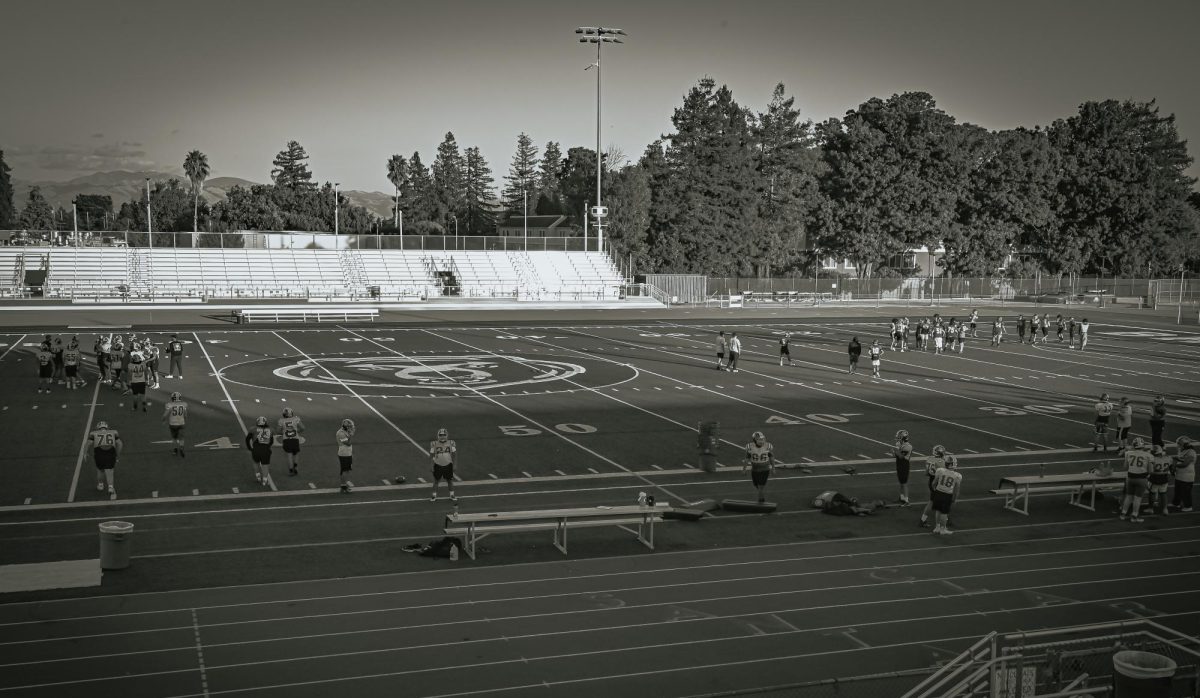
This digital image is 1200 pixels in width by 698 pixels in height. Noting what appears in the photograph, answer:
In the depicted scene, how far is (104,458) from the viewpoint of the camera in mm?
19953

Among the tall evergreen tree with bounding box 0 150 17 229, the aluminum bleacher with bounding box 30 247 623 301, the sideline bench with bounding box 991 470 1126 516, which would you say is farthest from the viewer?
the tall evergreen tree with bounding box 0 150 17 229

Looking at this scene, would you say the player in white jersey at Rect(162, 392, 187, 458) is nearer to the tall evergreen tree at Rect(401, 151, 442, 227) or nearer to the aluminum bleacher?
the aluminum bleacher

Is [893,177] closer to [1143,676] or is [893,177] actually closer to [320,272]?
[320,272]

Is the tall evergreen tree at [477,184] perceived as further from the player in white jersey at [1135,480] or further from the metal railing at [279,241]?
the player in white jersey at [1135,480]

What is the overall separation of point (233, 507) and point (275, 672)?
8.35m

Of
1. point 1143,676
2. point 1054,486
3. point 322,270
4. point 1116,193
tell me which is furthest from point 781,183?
point 1143,676

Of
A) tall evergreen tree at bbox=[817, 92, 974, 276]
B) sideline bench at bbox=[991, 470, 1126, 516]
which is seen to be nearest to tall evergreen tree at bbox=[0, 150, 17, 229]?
tall evergreen tree at bbox=[817, 92, 974, 276]

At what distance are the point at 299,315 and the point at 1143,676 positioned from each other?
58533 millimetres

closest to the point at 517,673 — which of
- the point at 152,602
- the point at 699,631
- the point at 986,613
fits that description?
the point at 699,631

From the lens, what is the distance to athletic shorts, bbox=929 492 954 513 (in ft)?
58.0

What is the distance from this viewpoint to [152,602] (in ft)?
45.5

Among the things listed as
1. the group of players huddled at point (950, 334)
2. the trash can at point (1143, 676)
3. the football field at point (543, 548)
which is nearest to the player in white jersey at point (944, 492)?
the football field at point (543, 548)

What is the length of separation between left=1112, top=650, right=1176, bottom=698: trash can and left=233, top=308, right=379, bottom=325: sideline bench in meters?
56.1

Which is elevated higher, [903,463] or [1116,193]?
[1116,193]
